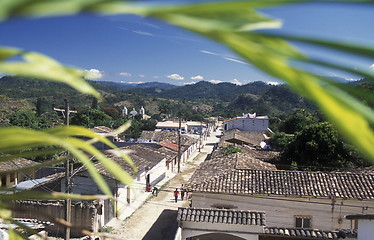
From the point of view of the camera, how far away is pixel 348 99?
0.30 meters

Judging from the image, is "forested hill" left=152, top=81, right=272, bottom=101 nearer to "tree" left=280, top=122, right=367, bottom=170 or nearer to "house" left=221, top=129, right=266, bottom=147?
"house" left=221, top=129, right=266, bottom=147

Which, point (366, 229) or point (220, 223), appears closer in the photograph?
point (366, 229)

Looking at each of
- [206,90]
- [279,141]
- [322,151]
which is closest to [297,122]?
[279,141]

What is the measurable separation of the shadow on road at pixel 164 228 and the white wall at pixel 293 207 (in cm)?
228

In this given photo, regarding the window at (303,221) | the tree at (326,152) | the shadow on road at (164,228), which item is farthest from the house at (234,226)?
the tree at (326,152)

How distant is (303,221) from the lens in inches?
415

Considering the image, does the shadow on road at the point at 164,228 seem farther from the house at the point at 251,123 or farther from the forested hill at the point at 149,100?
the forested hill at the point at 149,100

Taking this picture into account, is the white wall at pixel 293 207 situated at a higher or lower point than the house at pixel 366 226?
lower

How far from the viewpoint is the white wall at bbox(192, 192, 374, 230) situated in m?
10.2

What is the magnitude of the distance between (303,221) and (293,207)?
0.62m

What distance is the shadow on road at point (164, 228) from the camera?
476 inches

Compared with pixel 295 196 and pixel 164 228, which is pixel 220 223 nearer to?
pixel 295 196

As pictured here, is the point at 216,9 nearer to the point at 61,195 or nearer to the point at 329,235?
the point at 61,195

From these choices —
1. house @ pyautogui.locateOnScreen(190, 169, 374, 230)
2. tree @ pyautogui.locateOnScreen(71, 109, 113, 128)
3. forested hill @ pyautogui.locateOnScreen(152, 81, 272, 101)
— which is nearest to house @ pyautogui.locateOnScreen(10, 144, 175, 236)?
house @ pyautogui.locateOnScreen(190, 169, 374, 230)
